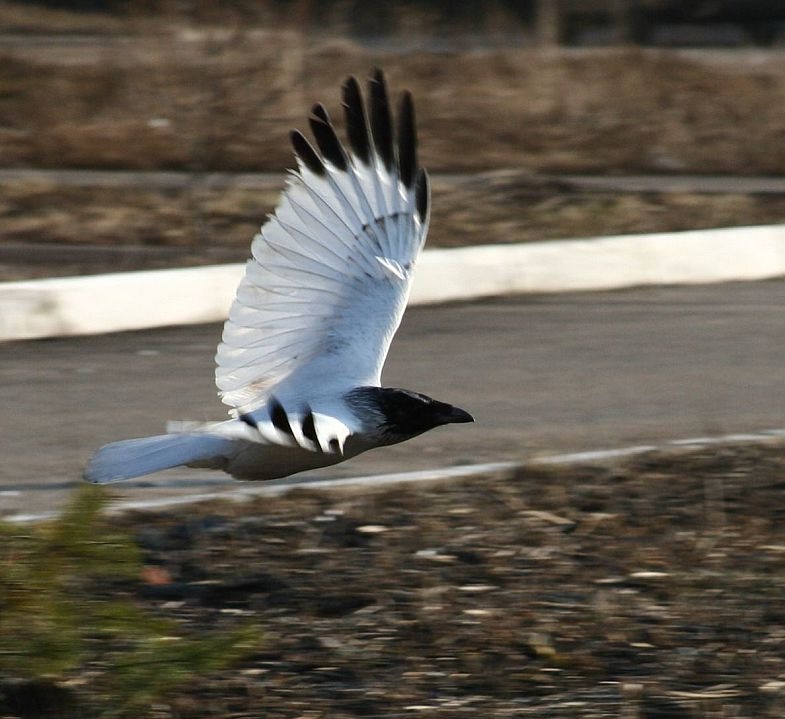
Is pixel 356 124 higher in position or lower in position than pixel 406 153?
higher

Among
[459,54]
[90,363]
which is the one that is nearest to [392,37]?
[459,54]

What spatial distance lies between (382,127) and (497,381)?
3093 mm

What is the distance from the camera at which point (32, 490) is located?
21.3 feet

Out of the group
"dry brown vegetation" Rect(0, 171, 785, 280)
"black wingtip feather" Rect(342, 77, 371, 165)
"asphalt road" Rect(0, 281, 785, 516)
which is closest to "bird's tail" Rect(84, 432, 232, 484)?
"black wingtip feather" Rect(342, 77, 371, 165)

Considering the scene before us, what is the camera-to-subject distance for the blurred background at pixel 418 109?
1287 cm

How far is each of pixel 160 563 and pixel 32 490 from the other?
3.75 feet

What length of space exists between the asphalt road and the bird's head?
1509mm

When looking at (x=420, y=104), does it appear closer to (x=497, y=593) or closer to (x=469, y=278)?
(x=469, y=278)

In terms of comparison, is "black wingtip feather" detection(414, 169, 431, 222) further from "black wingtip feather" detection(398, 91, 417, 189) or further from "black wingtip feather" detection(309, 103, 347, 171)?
"black wingtip feather" detection(309, 103, 347, 171)

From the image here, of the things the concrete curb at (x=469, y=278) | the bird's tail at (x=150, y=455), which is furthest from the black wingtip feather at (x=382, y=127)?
the concrete curb at (x=469, y=278)

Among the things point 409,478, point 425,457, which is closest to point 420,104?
point 425,457

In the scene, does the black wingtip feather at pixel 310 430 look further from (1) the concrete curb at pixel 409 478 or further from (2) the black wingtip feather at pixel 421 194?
(1) the concrete curb at pixel 409 478

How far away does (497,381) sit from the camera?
8719mm

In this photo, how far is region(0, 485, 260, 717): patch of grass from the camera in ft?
13.0
